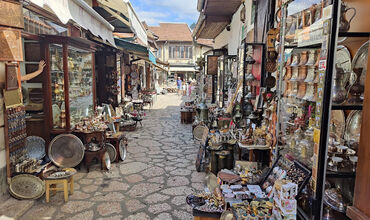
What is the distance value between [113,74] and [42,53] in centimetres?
516

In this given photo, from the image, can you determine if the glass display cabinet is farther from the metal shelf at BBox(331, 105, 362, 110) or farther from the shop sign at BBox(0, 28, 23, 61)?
the metal shelf at BBox(331, 105, 362, 110)

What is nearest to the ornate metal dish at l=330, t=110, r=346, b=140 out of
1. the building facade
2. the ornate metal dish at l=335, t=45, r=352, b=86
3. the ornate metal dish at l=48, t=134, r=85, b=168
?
the ornate metal dish at l=335, t=45, r=352, b=86

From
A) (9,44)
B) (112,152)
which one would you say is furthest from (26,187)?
(9,44)

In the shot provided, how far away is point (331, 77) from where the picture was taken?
221cm

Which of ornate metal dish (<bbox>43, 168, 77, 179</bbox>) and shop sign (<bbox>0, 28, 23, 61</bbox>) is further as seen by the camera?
ornate metal dish (<bbox>43, 168, 77, 179</bbox>)

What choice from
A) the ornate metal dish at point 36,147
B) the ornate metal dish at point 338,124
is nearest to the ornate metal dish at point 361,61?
the ornate metal dish at point 338,124

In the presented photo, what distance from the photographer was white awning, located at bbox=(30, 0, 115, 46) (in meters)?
3.48

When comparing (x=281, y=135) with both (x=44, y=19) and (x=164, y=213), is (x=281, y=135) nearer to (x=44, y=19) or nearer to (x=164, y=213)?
(x=164, y=213)

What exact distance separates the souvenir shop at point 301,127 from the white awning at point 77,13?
131 inches

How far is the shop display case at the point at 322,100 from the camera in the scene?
2.29m

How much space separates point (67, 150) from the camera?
19.0ft

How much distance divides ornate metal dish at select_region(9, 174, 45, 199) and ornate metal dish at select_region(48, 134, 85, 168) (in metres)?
1.16

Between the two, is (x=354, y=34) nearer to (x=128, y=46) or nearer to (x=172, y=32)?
(x=128, y=46)

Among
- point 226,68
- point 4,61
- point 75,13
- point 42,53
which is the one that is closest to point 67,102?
point 42,53
